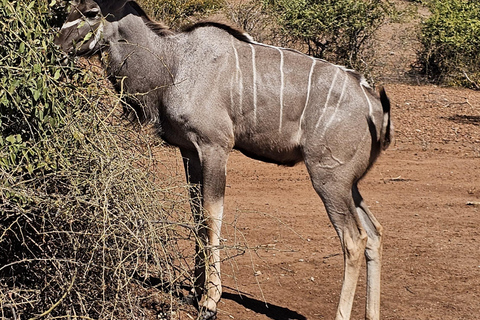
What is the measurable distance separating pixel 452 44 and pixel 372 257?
867 cm

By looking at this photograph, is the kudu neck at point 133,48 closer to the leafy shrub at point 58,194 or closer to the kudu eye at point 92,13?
the kudu eye at point 92,13

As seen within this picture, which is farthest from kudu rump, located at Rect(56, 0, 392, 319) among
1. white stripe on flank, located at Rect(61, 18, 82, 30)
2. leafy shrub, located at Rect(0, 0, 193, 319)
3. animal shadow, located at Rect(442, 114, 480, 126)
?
animal shadow, located at Rect(442, 114, 480, 126)

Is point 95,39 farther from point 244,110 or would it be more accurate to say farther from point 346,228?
point 346,228

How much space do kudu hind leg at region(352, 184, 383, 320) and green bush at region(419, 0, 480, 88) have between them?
790cm

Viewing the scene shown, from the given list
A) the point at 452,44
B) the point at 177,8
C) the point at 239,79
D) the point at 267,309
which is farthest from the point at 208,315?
the point at 452,44

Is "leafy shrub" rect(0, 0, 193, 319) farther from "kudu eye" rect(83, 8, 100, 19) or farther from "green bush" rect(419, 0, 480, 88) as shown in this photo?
"green bush" rect(419, 0, 480, 88)

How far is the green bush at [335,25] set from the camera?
11.1 metres

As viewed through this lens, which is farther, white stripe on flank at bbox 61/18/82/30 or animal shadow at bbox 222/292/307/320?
animal shadow at bbox 222/292/307/320

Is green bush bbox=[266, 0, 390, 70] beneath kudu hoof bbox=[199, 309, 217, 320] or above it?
above

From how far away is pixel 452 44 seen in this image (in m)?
12.4

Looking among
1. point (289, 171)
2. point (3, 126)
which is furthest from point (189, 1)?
point (3, 126)

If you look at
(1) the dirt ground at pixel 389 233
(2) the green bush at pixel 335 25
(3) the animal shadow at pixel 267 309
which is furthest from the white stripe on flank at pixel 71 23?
(2) the green bush at pixel 335 25

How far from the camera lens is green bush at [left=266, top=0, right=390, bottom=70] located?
1115 centimetres

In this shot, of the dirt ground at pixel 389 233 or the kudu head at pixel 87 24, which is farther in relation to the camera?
the dirt ground at pixel 389 233
